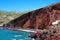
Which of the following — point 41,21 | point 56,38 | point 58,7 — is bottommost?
point 56,38

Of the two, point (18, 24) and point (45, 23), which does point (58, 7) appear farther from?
point (18, 24)

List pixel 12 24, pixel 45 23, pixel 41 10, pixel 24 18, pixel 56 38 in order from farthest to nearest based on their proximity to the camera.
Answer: pixel 12 24 < pixel 24 18 < pixel 41 10 < pixel 45 23 < pixel 56 38

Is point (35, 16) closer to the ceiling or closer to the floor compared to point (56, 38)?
closer to the ceiling

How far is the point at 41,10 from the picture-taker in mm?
115375

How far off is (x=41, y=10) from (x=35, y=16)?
17.7ft

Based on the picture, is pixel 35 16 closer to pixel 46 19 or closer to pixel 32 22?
pixel 32 22

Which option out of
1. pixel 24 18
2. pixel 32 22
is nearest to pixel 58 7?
pixel 32 22

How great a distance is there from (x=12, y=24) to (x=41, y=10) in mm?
36617

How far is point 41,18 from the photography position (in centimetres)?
11194

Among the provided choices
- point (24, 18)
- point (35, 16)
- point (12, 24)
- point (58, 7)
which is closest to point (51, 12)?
point (58, 7)

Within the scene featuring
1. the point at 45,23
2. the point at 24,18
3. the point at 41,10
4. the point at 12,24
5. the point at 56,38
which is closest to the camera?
the point at 56,38

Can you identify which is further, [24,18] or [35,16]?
[24,18]

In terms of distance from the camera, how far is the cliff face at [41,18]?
104 meters

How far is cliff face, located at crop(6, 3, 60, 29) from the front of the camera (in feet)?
340
